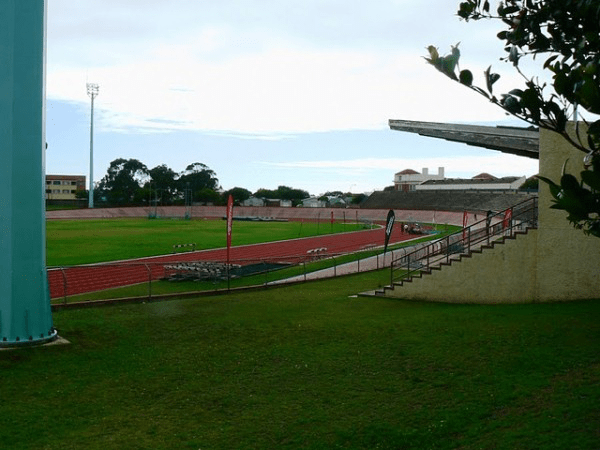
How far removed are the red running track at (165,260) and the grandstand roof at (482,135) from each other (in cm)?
782

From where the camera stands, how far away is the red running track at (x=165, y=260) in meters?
24.3

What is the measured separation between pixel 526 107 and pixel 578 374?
23.6 ft

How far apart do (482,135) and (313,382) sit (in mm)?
12188

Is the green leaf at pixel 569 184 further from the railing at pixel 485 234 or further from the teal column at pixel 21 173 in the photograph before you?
the railing at pixel 485 234


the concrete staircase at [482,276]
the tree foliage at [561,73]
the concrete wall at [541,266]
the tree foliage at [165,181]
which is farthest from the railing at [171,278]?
the tree foliage at [165,181]

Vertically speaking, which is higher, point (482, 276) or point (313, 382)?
point (482, 276)

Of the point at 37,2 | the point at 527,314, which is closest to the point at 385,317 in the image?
the point at 527,314

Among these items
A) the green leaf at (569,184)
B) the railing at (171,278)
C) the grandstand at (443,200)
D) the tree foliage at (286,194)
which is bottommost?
the railing at (171,278)

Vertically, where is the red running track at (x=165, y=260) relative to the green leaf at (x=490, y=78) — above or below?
below

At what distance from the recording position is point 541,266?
1752 centimetres

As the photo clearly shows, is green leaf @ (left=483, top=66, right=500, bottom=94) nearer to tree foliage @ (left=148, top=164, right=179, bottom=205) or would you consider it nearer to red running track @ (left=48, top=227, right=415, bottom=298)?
red running track @ (left=48, top=227, right=415, bottom=298)

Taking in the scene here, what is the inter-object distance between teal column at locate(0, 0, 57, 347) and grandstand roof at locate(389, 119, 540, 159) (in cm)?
1206

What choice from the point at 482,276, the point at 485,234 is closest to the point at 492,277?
the point at 482,276

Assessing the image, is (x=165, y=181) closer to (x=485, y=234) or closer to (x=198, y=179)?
(x=198, y=179)
